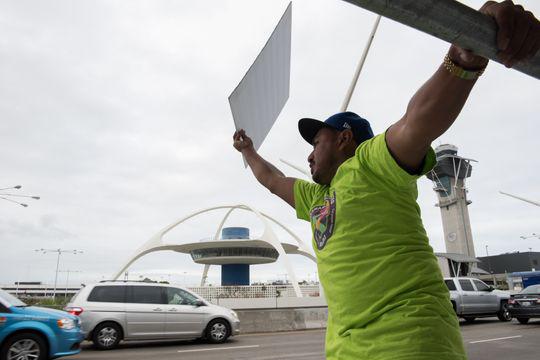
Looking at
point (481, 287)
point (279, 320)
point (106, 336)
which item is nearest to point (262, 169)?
point (106, 336)

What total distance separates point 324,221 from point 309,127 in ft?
2.09

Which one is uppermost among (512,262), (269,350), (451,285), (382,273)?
(512,262)

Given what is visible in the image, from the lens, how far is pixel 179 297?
12.0 m

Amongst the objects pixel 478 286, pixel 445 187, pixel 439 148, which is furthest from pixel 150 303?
pixel 439 148

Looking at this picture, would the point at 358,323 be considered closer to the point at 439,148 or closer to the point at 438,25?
the point at 438,25

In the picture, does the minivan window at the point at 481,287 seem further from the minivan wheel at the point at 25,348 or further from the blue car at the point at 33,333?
the minivan wheel at the point at 25,348

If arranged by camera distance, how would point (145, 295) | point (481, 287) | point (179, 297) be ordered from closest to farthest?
point (145, 295) → point (179, 297) → point (481, 287)

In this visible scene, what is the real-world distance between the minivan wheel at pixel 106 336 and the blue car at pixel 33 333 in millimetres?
2391

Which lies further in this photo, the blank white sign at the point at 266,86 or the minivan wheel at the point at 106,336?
the minivan wheel at the point at 106,336

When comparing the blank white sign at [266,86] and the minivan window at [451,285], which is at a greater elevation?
the blank white sign at [266,86]

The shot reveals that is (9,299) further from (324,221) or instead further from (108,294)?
(324,221)

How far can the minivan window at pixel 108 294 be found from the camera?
435 inches

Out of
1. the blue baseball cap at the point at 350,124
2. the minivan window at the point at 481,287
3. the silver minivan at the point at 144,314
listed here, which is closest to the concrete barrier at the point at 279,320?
the silver minivan at the point at 144,314

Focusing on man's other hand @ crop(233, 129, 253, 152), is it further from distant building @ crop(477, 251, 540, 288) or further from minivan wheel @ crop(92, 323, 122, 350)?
distant building @ crop(477, 251, 540, 288)
